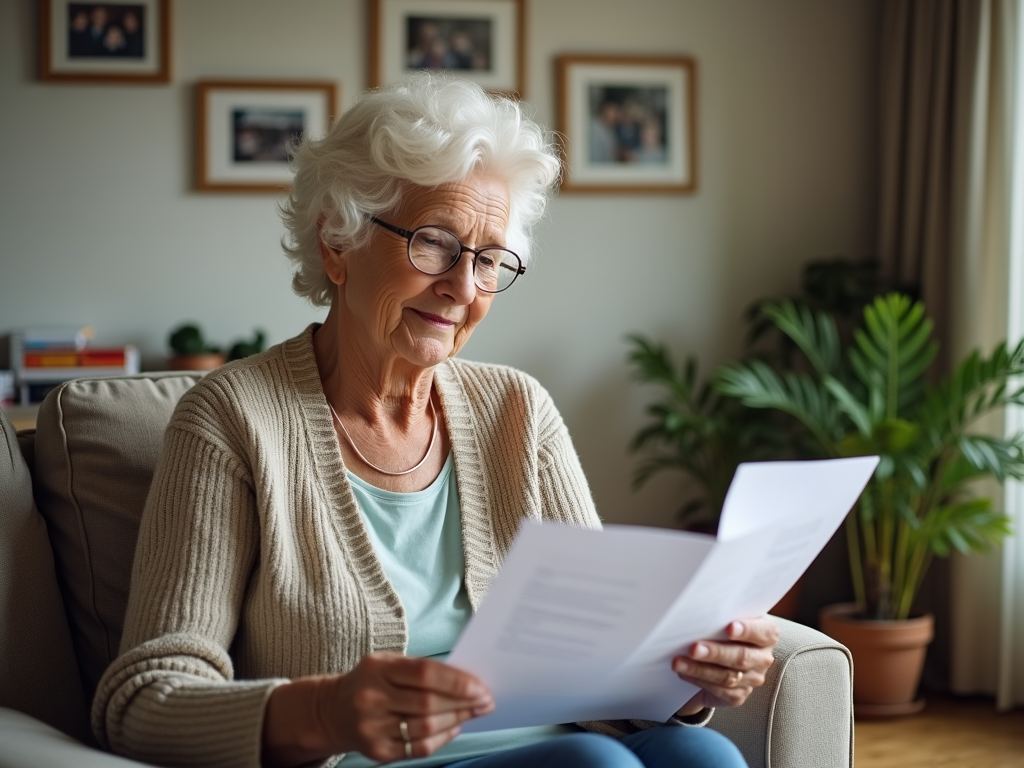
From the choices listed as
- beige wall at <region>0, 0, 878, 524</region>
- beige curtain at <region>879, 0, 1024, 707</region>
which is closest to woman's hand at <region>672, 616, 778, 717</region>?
beige curtain at <region>879, 0, 1024, 707</region>

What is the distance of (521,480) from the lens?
5.15ft

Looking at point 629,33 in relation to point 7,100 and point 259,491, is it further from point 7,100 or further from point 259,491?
point 259,491

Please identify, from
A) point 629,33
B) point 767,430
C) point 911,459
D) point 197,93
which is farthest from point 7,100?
point 911,459

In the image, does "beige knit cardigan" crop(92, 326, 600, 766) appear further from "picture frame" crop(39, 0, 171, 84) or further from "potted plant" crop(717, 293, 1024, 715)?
"picture frame" crop(39, 0, 171, 84)

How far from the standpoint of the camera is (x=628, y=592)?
3.24 feet

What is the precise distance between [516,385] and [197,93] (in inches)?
89.4

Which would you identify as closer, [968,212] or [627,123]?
[968,212]

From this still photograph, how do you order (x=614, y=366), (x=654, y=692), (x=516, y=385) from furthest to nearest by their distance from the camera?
(x=614, y=366) → (x=516, y=385) → (x=654, y=692)

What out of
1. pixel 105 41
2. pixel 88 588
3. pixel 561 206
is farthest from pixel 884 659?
pixel 105 41

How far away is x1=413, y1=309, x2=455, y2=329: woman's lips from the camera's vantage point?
150 cm

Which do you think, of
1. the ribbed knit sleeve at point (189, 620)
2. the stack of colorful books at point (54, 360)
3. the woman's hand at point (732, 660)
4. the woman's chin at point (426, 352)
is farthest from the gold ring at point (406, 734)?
the stack of colorful books at point (54, 360)

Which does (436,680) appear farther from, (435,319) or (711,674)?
(435,319)

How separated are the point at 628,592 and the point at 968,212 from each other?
268 centimetres

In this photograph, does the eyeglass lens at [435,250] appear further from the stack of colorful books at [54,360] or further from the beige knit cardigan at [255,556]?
the stack of colorful books at [54,360]
